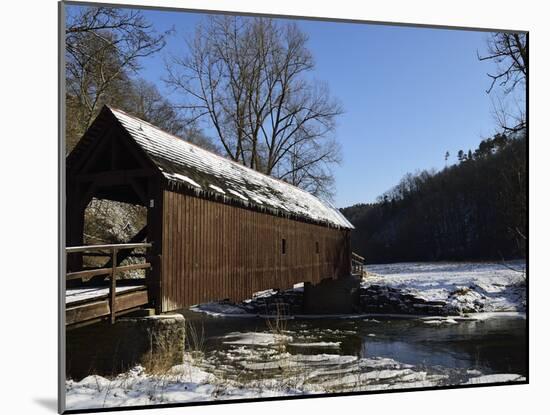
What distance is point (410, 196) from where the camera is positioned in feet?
30.2

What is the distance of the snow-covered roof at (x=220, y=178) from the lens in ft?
23.8

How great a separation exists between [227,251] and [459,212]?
414 centimetres

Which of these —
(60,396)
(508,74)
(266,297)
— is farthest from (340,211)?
(60,396)

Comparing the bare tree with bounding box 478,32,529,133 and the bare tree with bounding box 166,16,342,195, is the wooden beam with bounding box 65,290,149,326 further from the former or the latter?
the bare tree with bounding box 478,32,529,133

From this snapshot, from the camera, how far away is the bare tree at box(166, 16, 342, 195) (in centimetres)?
776

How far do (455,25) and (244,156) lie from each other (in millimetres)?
4187

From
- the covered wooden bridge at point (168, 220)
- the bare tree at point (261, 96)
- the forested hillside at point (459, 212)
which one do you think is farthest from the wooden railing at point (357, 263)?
the bare tree at point (261, 96)

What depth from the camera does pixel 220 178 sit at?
8836 millimetres

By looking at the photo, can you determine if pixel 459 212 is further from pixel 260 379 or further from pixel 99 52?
pixel 99 52

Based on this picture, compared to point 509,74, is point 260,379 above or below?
below

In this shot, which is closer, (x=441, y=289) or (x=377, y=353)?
(x=377, y=353)

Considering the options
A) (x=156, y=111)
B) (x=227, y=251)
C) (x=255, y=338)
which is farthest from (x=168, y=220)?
(x=255, y=338)

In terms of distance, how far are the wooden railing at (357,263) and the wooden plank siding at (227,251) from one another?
7.0 inches

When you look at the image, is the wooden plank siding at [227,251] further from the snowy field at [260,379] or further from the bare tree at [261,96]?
the bare tree at [261,96]
